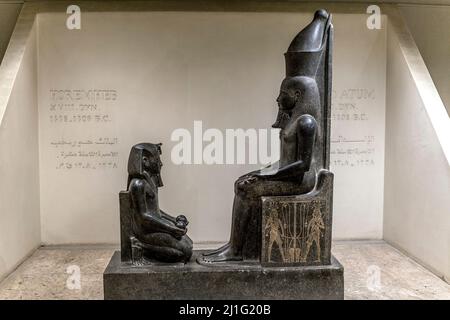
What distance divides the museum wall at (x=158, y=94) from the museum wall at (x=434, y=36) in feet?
1.77

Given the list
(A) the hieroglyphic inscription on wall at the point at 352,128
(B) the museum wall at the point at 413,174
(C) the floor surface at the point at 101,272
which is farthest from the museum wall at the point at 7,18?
(B) the museum wall at the point at 413,174

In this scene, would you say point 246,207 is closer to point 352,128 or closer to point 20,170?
point 352,128

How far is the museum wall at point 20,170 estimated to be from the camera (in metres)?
3.76

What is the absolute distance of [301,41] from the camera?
3.31 metres

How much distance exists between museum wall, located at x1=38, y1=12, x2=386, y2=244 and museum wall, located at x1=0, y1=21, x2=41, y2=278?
13 centimetres

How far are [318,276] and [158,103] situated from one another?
7.43 feet

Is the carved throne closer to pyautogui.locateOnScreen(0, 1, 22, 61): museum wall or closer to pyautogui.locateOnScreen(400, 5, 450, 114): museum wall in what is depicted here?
pyautogui.locateOnScreen(400, 5, 450, 114): museum wall

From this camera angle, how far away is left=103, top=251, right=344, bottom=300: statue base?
315 cm

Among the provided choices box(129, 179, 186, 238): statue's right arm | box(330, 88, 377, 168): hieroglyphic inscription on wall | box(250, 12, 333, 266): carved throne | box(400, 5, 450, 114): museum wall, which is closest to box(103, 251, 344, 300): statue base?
box(250, 12, 333, 266): carved throne

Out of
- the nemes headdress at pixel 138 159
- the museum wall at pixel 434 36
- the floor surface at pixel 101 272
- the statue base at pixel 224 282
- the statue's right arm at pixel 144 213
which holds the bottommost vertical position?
the floor surface at pixel 101 272

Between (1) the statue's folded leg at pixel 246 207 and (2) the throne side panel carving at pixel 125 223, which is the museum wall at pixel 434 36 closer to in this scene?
(1) the statue's folded leg at pixel 246 207

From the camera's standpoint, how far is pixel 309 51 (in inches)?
128

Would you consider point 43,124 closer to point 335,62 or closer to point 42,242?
point 42,242

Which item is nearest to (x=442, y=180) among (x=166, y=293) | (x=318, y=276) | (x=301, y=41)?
(x=318, y=276)
